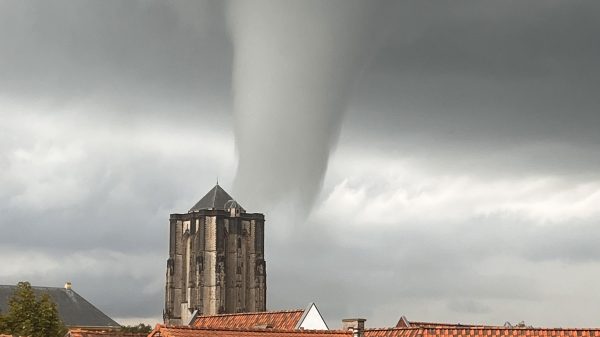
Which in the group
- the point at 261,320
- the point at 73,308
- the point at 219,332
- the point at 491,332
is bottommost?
the point at 219,332

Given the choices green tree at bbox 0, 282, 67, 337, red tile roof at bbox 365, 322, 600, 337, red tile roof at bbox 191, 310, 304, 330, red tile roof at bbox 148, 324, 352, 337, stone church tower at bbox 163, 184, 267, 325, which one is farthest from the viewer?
stone church tower at bbox 163, 184, 267, 325

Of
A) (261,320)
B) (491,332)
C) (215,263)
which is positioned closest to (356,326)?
(491,332)

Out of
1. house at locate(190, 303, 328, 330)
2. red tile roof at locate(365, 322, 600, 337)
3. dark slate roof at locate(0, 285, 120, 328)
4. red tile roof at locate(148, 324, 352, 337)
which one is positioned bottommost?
red tile roof at locate(148, 324, 352, 337)

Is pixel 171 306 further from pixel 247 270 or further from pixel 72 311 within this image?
pixel 72 311

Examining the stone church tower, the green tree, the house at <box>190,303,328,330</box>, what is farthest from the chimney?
the stone church tower

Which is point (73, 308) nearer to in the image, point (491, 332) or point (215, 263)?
point (215, 263)

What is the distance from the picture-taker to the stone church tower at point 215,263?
187250 mm

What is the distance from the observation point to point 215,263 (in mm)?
188250

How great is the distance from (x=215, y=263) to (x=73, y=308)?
143ft

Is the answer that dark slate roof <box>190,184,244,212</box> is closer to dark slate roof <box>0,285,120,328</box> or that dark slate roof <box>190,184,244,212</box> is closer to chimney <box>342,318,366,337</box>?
dark slate roof <box>0,285,120,328</box>

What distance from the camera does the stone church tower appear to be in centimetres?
18725

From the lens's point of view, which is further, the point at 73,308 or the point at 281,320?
the point at 73,308

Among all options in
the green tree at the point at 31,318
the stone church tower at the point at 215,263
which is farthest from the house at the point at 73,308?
the green tree at the point at 31,318

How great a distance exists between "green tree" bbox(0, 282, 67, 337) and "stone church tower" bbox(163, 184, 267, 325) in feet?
397
